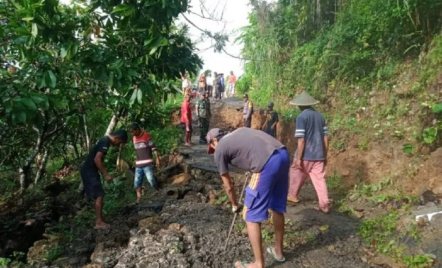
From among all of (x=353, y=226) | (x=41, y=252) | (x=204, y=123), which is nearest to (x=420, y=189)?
(x=353, y=226)

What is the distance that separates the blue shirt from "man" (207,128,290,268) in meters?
1.77

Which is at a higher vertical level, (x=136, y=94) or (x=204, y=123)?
(x=136, y=94)

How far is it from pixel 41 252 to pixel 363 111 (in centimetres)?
708

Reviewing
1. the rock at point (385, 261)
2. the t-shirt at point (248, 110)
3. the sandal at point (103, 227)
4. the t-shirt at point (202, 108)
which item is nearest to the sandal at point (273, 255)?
the rock at point (385, 261)

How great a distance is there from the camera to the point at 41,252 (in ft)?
17.6

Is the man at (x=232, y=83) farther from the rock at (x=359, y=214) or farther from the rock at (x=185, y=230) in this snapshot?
the rock at (x=185, y=230)

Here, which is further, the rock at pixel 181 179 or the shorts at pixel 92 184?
the rock at pixel 181 179

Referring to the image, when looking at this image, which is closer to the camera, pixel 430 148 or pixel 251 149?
pixel 251 149

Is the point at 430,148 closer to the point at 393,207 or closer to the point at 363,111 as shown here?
the point at 393,207

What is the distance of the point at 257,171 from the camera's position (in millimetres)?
3590

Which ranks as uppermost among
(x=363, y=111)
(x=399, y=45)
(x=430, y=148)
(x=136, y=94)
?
(x=399, y=45)

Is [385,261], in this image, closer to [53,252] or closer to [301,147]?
[301,147]

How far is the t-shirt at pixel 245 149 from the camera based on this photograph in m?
3.61

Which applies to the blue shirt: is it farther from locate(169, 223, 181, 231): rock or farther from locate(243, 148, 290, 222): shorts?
locate(169, 223, 181, 231): rock
